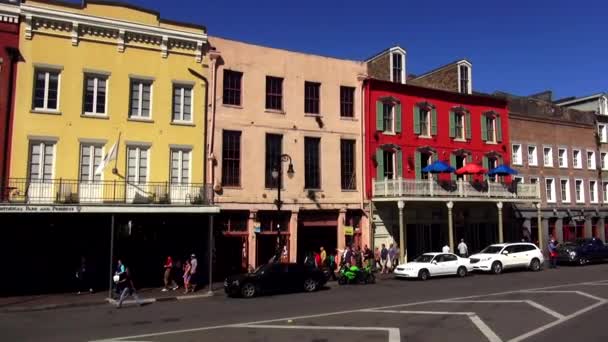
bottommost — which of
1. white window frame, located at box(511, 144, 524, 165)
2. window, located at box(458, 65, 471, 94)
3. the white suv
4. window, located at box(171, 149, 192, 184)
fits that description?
the white suv

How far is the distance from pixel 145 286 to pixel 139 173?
5159 millimetres

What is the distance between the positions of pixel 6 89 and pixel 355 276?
16949 millimetres

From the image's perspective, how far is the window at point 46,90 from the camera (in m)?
21.9

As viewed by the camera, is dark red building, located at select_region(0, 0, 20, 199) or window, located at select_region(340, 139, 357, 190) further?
window, located at select_region(340, 139, 357, 190)

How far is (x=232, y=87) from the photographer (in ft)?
86.2

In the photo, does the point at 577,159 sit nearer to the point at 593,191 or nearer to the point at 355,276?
the point at 593,191

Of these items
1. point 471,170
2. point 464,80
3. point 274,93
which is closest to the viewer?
point 274,93

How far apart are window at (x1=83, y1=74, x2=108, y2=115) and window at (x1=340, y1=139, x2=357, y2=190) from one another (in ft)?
42.4

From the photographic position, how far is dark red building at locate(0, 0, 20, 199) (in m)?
21.0

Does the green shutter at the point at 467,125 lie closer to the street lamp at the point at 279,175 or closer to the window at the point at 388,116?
the window at the point at 388,116

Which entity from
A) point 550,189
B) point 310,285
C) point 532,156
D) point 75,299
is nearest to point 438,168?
point 532,156

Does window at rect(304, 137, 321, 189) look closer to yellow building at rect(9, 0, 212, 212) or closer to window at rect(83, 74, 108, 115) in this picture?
yellow building at rect(9, 0, 212, 212)

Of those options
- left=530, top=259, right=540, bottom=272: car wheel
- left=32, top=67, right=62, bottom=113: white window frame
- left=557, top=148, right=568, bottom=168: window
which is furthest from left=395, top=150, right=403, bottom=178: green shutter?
left=32, top=67, right=62, bottom=113: white window frame

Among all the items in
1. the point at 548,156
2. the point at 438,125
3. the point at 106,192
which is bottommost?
the point at 106,192
